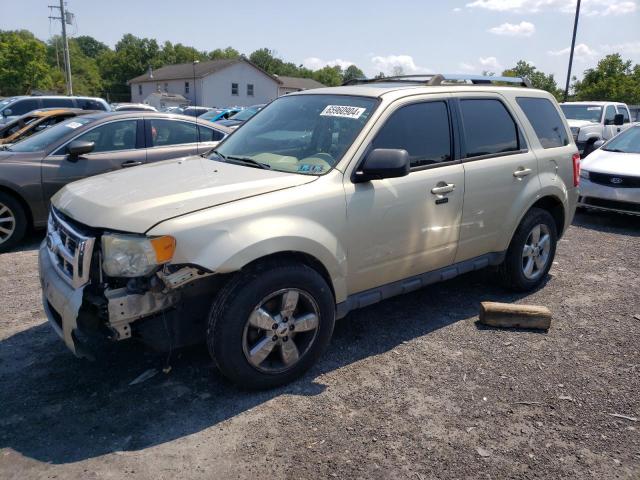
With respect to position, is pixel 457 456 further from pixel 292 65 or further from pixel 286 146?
pixel 292 65

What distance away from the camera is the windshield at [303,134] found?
12.2ft

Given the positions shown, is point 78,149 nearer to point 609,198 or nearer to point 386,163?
point 386,163

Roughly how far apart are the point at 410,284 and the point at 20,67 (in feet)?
221

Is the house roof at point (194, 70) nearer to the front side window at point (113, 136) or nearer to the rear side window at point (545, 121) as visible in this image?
the front side window at point (113, 136)

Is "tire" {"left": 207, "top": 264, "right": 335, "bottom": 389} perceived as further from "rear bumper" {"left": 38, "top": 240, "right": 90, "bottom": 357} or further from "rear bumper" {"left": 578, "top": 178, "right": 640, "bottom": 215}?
"rear bumper" {"left": 578, "top": 178, "right": 640, "bottom": 215}

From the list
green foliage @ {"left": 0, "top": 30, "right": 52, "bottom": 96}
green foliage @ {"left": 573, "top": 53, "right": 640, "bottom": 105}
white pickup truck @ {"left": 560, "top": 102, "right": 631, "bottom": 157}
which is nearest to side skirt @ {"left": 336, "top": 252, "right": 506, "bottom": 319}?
white pickup truck @ {"left": 560, "top": 102, "right": 631, "bottom": 157}

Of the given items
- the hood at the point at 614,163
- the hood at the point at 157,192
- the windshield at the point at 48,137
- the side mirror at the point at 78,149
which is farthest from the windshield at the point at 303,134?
the hood at the point at 614,163

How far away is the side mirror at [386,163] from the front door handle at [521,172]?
161 cm

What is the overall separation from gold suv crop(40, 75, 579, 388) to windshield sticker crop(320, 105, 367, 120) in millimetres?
14

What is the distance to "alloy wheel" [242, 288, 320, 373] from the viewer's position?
10.5 ft

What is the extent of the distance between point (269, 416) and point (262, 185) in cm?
139

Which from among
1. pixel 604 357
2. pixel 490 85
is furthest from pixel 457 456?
pixel 490 85

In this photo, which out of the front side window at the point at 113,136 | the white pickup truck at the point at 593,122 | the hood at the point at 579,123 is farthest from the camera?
the hood at the point at 579,123

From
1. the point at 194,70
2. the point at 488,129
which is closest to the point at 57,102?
the point at 488,129
